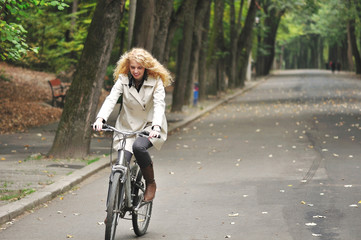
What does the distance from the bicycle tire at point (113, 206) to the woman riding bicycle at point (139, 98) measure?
38 cm

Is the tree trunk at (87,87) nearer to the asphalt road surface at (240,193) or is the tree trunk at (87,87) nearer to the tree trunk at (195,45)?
the asphalt road surface at (240,193)

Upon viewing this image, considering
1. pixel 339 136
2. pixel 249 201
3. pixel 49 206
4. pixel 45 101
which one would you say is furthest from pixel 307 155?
pixel 45 101

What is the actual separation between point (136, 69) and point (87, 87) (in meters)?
6.86

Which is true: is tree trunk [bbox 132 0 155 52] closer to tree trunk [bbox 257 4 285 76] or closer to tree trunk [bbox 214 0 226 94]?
tree trunk [bbox 214 0 226 94]

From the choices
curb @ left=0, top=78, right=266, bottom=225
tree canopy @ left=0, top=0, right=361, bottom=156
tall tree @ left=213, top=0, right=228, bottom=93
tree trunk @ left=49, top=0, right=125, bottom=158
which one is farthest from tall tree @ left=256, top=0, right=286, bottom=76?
curb @ left=0, top=78, right=266, bottom=225

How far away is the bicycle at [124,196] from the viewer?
660cm

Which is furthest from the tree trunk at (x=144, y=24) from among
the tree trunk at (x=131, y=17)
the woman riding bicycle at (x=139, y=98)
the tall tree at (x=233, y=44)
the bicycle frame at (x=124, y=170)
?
the tall tree at (x=233, y=44)

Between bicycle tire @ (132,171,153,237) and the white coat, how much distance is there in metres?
0.50

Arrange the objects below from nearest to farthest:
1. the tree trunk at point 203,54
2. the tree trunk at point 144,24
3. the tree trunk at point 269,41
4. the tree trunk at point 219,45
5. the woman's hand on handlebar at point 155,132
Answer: the woman's hand on handlebar at point 155,132
the tree trunk at point 144,24
the tree trunk at point 203,54
the tree trunk at point 219,45
the tree trunk at point 269,41

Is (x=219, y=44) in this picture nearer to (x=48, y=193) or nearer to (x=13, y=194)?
(x=48, y=193)

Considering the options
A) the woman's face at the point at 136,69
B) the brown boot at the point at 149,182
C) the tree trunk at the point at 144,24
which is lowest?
the brown boot at the point at 149,182

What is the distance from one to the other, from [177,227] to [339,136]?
36.6 ft

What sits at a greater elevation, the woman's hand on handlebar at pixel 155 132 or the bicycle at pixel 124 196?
the woman's hand on handlebar at pixel 155 132

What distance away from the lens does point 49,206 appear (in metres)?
9.34
